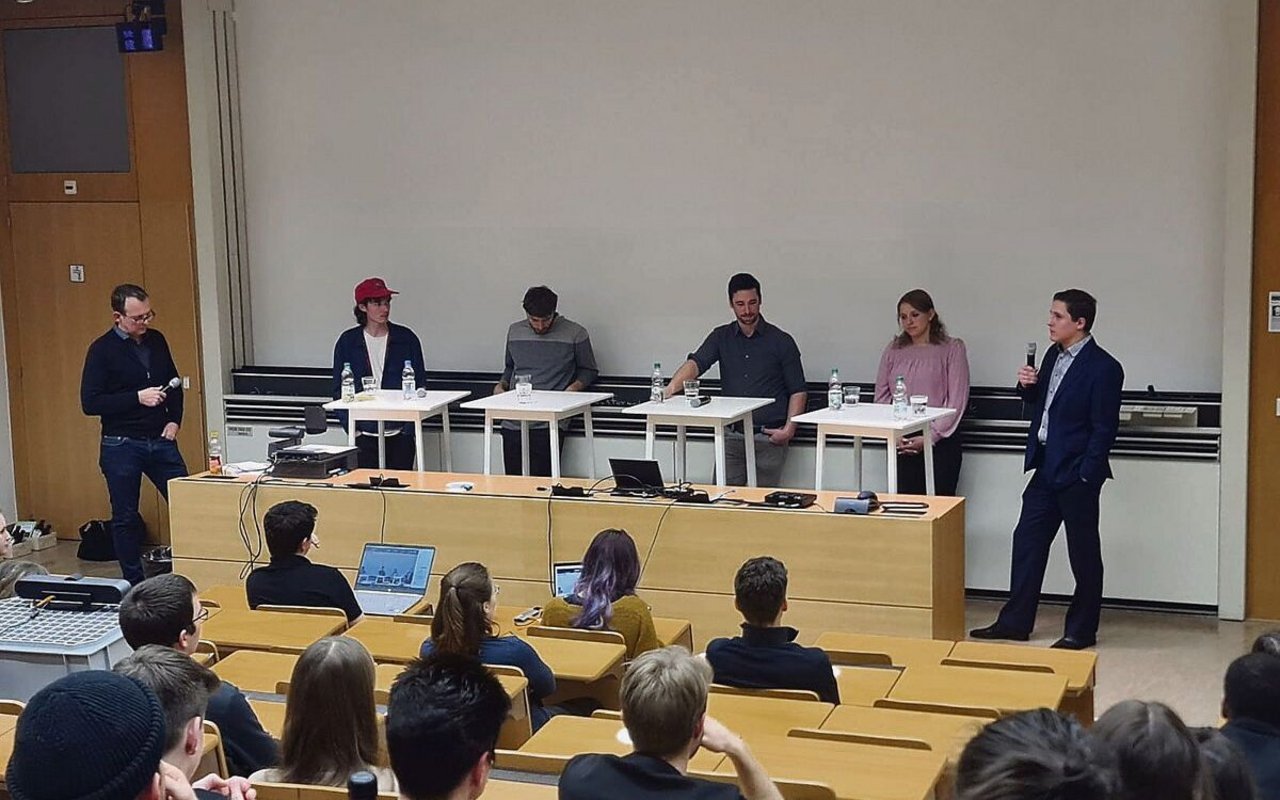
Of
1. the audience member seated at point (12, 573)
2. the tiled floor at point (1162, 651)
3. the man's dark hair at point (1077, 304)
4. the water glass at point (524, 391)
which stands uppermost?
the man's dark hair at point (1077, 304)

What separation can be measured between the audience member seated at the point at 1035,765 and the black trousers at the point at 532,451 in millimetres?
6597

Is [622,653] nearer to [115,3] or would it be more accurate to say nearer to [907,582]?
[907,582]

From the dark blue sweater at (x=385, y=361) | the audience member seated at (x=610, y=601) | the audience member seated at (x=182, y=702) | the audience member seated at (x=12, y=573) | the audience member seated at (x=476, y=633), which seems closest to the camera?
the audience member seated at (x=182, y=702)

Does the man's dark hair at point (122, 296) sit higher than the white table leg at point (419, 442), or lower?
higher

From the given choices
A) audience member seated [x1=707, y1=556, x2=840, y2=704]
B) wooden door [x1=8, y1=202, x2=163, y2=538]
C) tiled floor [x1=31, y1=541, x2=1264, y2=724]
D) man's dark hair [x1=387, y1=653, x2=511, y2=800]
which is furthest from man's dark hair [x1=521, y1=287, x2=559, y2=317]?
man's dark hair [x1=387, y1=653, x2=511, y2=800]

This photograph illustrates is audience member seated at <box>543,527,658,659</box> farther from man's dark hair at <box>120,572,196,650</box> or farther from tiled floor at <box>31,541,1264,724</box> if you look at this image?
tiled floor at <box>31,541,1264,724</box>

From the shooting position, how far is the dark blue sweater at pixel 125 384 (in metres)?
7.98

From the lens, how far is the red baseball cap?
8562 millimetres

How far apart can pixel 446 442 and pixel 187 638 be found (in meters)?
4.60

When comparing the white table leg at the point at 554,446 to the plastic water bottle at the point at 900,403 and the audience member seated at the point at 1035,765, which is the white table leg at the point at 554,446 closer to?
the plastic water bottle at the point at 900,403

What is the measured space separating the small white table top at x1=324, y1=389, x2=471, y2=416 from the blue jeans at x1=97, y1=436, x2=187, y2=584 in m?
0.92

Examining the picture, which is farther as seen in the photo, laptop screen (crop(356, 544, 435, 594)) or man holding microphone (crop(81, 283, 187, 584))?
man holding microphone (crop(81, 283, 187, 584))

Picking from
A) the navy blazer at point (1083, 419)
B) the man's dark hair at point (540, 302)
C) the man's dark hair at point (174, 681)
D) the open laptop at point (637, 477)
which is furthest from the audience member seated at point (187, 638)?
the man's dark hair at point (540, 302)

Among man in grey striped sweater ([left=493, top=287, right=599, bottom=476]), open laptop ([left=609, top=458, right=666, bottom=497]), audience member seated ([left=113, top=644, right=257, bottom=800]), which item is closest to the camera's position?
audience member seated ([left=113, top=644, right=257, bottom=800])
